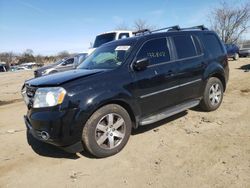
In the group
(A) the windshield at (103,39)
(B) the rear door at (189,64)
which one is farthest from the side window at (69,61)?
(B) the rear door at (189,64)

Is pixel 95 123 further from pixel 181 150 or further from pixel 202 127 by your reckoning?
pixel 202 127

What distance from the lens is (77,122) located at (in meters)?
3.63

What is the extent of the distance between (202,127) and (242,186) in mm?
2088

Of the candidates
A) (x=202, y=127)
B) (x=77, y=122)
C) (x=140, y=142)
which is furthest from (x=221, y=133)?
(x=77, y=122)

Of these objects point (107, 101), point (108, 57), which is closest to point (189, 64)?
point (108, 57)

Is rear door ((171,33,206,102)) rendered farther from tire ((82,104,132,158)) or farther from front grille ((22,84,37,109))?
front grille ((22,84,37,109))

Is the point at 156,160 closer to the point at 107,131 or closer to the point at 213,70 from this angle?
the point at 107,131

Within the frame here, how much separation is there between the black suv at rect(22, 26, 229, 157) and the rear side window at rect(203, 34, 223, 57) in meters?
0.03

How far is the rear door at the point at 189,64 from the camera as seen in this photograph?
5062 mm

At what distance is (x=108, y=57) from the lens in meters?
4.82

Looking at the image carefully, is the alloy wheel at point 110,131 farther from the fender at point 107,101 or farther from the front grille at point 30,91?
the front grille at point 30,91

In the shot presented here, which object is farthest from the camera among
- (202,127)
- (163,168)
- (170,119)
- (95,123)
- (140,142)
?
(170,119)

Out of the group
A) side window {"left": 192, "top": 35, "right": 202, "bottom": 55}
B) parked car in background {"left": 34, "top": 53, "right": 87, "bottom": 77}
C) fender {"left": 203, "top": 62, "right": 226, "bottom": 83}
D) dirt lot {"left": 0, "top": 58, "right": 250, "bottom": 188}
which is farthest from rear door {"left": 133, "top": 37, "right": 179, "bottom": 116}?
parked car in background {"left": 34, "top": 53, "right": 87, "bottom": 77}

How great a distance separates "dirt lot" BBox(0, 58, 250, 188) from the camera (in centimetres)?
328
